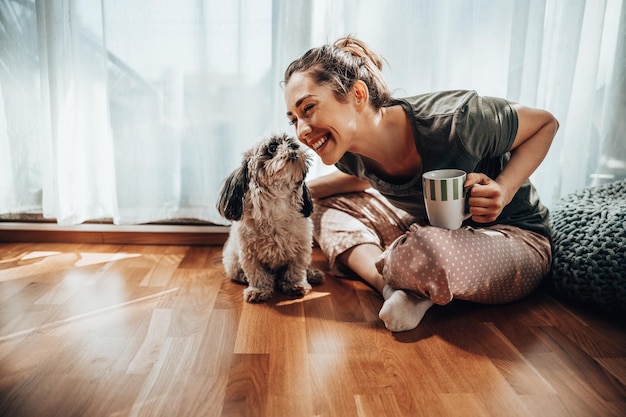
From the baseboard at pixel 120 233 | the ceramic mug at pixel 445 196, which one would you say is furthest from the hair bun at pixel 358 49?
the baseboard at pixel 120 233

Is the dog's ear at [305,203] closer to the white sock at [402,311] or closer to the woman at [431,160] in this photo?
the woman at [431,160]

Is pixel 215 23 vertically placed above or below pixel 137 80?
above

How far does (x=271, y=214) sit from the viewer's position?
5.15 ft

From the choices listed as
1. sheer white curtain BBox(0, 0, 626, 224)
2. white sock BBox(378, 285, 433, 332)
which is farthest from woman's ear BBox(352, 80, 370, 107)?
white sock BBox(378, 285, 433, 332)

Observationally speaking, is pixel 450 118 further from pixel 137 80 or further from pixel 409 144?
pixel 137 80

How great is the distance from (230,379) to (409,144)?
95cm

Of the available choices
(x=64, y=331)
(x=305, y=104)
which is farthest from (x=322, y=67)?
(x=64, y=331)

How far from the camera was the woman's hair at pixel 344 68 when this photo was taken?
1353 millimetres

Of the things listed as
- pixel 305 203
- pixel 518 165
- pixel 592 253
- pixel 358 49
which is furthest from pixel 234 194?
pixel 592 253

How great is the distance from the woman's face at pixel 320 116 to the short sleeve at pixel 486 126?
34 centimetres

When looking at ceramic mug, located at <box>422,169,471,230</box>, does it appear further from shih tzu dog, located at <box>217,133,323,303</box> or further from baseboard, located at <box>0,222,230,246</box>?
baseboard, located at <box>0,222,230,246</box>

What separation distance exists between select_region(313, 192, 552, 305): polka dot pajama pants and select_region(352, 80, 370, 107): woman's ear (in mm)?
429

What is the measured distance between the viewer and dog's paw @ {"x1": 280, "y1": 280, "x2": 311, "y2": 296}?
1.61m

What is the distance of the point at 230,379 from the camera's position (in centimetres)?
109
